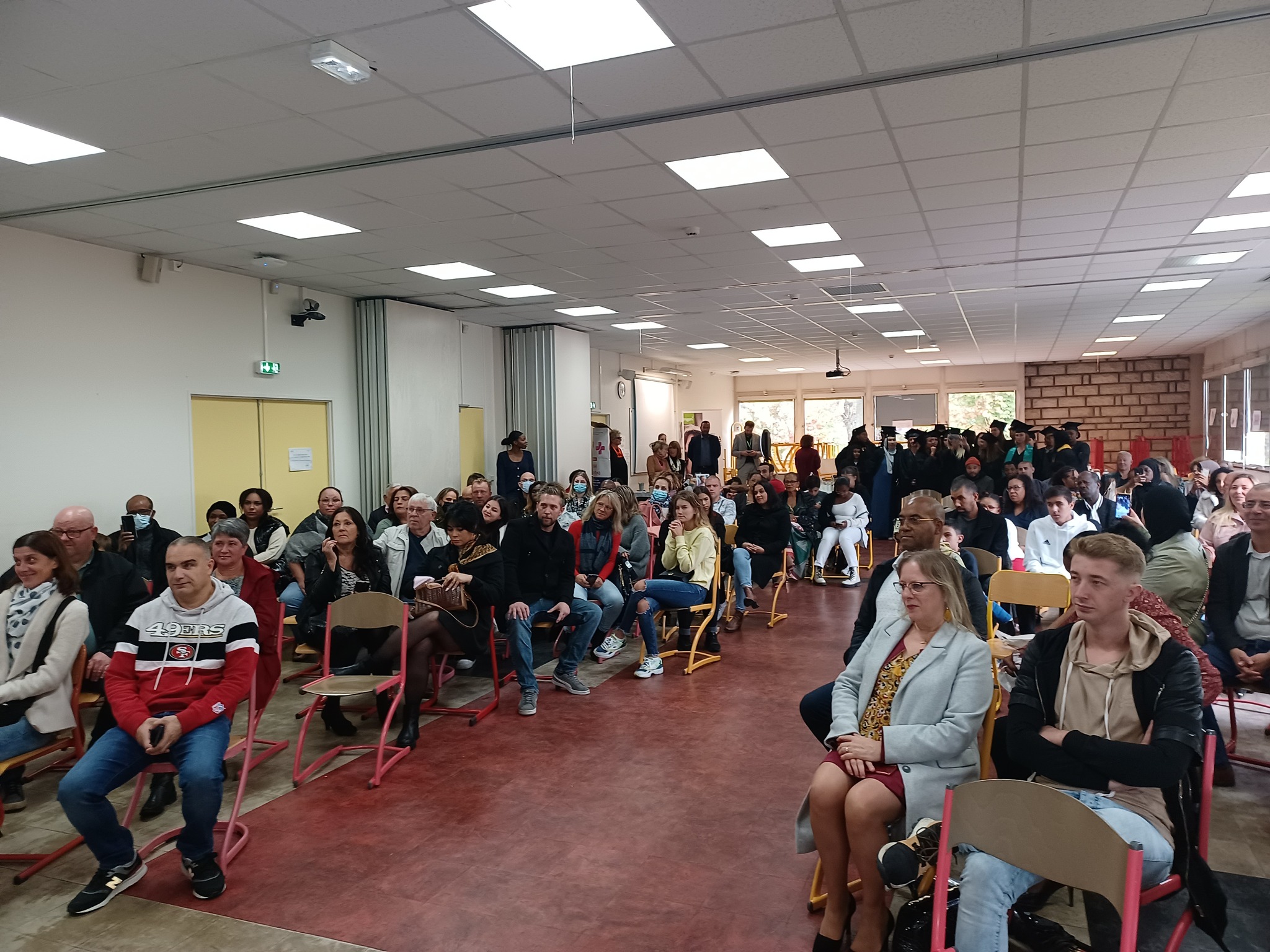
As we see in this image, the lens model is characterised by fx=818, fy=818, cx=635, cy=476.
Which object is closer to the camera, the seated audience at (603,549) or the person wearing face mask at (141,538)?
the seated audience at (603,549)

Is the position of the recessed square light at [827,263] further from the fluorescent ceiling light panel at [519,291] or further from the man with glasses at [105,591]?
the man with glasses at [105,591]

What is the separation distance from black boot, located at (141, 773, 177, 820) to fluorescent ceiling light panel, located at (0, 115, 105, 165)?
3.41 m

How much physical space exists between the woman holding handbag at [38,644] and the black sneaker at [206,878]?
0.88 metres

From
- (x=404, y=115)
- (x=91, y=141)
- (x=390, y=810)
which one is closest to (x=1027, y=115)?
(x=404, y=115)

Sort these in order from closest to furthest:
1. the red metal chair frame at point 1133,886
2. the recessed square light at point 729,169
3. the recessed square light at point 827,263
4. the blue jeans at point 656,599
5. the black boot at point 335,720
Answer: the red metal chair frame at point 1133,886
the black boot at point 335,720
the recessed square light at point 729,169
the blue jeans at point 656,599
the recessed square light at point 827,263

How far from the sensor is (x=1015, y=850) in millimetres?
1938

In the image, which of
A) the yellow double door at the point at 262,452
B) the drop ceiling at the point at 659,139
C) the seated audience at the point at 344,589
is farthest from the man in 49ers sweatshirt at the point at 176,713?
the yellow double door at the point at 262,452

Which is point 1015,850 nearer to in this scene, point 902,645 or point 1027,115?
point 902,645

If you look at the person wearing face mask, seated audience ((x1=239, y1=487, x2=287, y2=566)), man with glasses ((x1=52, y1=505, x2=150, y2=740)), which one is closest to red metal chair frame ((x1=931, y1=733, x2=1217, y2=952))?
man with glasses ((x1=52, y1=505, x2=150, y2=740))

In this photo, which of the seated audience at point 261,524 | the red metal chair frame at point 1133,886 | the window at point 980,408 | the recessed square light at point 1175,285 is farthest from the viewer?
the window at point 980,408

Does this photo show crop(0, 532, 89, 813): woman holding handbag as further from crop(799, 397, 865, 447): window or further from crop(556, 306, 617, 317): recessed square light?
crop(799, 397, 865, 447): window

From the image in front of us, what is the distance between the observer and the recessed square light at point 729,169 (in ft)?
16.4

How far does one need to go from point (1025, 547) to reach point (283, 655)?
5651mm

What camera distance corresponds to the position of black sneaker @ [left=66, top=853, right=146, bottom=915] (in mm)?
2828
